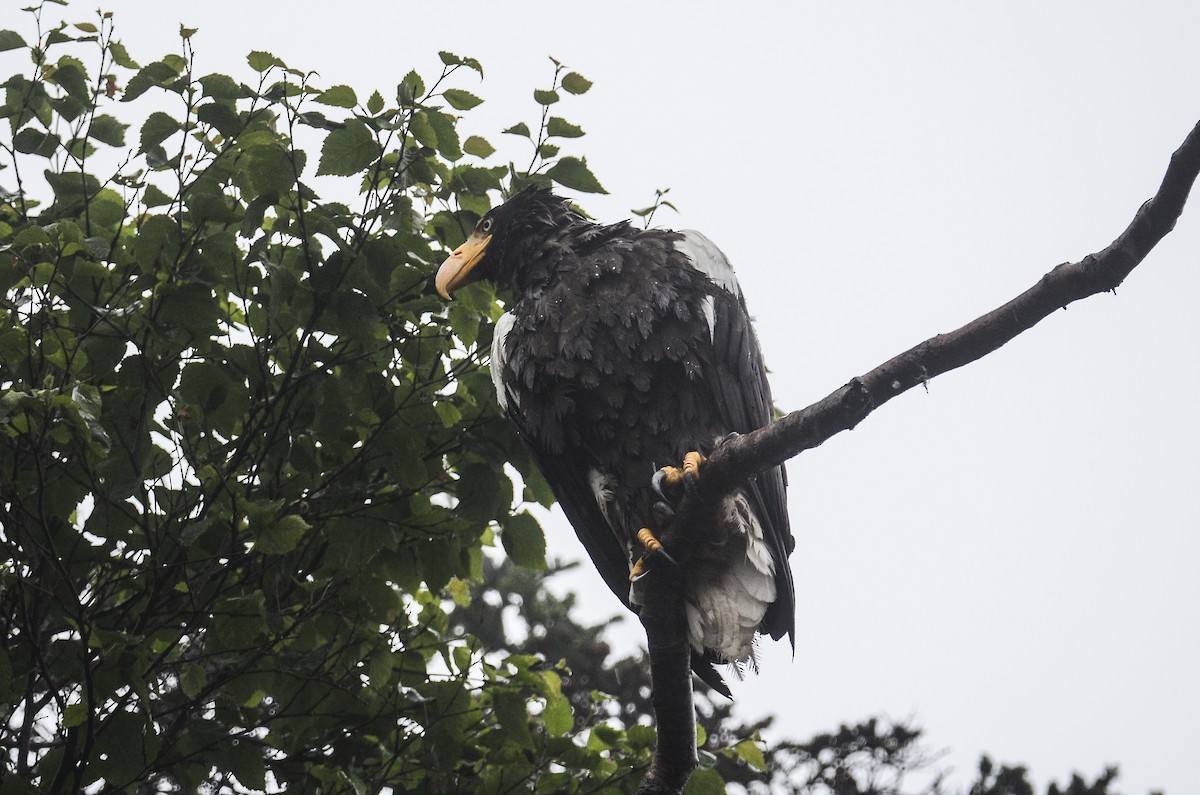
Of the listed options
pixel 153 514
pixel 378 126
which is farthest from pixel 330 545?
pixel 378 126

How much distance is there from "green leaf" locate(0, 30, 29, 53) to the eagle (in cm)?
166

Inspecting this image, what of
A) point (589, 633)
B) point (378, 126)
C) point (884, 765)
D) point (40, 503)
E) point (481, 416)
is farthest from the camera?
point (589, 633)

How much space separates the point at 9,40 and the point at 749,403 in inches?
118

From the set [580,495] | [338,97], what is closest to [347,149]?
[338,97]

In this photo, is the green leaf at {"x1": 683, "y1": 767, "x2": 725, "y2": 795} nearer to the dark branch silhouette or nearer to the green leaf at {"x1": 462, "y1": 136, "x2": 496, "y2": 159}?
the dark branch silhouette

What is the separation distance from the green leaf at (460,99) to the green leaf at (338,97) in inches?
12.4

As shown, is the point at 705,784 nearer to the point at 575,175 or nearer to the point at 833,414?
the point at 833,414

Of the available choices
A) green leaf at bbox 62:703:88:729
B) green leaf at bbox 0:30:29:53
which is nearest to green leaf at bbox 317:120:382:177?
green leaf at bbox 0:30:29:53

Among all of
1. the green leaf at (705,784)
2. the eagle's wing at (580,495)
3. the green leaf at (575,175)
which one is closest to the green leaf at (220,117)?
the green leaf at (575,175)

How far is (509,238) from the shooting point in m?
4.84

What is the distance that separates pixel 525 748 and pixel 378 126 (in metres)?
2.22

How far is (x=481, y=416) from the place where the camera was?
172 inches

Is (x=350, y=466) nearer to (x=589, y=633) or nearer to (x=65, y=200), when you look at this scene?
(x=65, y=200)

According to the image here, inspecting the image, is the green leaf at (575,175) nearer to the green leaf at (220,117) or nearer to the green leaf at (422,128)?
the green leaf at (422,128)
